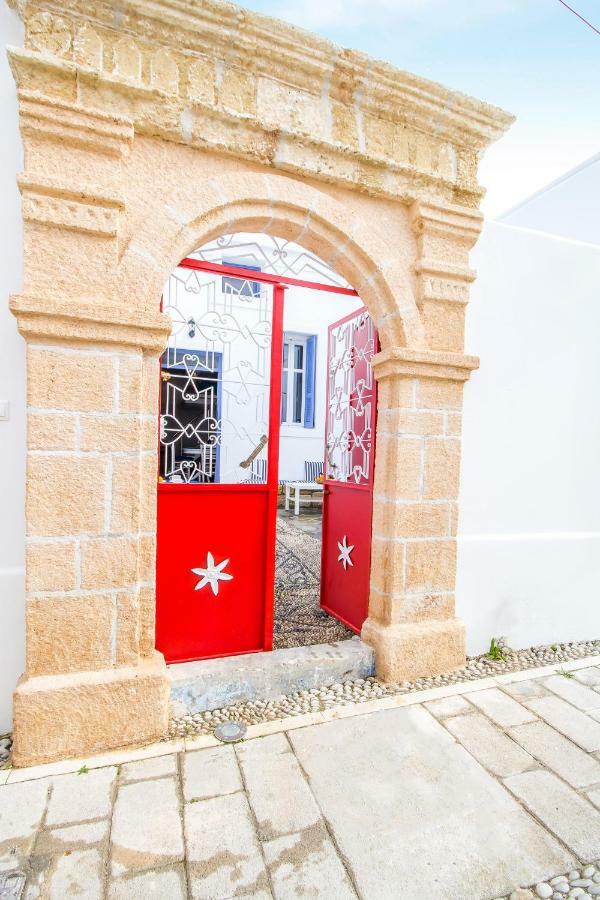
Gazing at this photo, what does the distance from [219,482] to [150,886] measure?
5.51 ft

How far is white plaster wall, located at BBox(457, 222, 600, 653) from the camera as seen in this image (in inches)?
117

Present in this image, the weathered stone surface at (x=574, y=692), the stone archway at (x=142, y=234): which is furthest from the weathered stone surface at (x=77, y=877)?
the weathered stone surface at (x=574, y=692)

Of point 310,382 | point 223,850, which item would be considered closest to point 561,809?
point 223,850

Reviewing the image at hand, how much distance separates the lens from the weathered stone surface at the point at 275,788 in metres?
1.67

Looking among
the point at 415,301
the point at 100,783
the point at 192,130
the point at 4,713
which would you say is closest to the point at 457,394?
the point at 415,301

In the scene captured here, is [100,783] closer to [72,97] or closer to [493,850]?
[493,850]

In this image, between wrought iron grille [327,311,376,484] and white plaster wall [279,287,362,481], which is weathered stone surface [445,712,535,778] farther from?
white plaster wall [279,287,362,481]

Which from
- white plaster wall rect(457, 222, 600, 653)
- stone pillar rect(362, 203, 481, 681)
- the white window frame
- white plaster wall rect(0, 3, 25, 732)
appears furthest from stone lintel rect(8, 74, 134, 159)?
the white window frame

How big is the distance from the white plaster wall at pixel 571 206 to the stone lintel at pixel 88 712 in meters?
5.51

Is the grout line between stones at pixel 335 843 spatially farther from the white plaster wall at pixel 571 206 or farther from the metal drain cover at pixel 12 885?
the white plaster wall at pixel 571 206

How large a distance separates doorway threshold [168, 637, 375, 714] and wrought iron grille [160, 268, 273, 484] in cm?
98

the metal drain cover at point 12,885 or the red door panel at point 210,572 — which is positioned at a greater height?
the red door panel at point 210,572

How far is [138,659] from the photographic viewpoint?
6.93 ft

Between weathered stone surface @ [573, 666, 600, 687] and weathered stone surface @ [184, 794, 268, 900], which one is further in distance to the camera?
weathered stone surface @ [573, 666, 600, 687]
